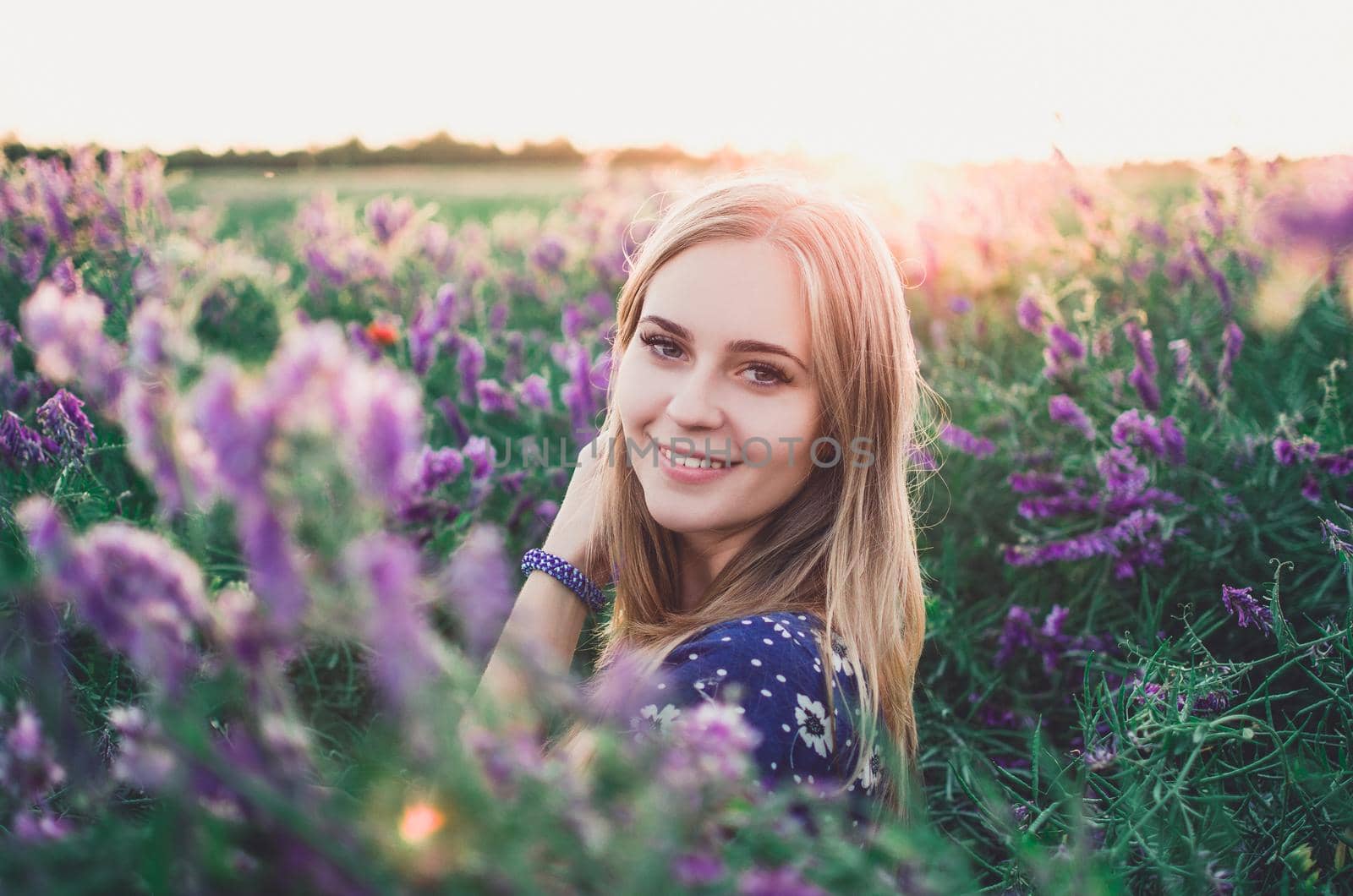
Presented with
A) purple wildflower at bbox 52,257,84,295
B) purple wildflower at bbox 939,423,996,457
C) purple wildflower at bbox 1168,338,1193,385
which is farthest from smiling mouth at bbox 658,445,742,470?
purple wildflower at bbox 52,257,84,295

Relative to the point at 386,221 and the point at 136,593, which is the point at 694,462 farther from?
the point at 386,221

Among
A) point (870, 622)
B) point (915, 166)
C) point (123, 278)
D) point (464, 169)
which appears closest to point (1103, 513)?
point (870, 622)

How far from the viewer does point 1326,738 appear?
5.24 ft

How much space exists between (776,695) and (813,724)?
0.26 feet

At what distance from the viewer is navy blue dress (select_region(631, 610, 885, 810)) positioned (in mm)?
1264

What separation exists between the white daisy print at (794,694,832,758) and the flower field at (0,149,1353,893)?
0.10 m

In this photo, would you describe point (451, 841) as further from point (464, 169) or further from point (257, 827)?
point (464, 169)

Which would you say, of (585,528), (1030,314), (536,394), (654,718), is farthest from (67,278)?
(1030,314)

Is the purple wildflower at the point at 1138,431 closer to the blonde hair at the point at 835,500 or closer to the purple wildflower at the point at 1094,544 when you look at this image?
the purple wildflower at the point at 1094,544

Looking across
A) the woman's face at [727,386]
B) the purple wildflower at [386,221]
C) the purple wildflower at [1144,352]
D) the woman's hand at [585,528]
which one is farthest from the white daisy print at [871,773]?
the purple wildflower at [386,221]

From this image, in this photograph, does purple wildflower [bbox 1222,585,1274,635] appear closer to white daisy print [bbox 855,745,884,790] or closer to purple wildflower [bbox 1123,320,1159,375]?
white daisy print [bbox 855,745,884,790]

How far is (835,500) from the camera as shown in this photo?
68.8 inches

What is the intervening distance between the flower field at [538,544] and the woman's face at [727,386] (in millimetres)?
390

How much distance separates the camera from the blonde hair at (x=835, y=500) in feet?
5.32
